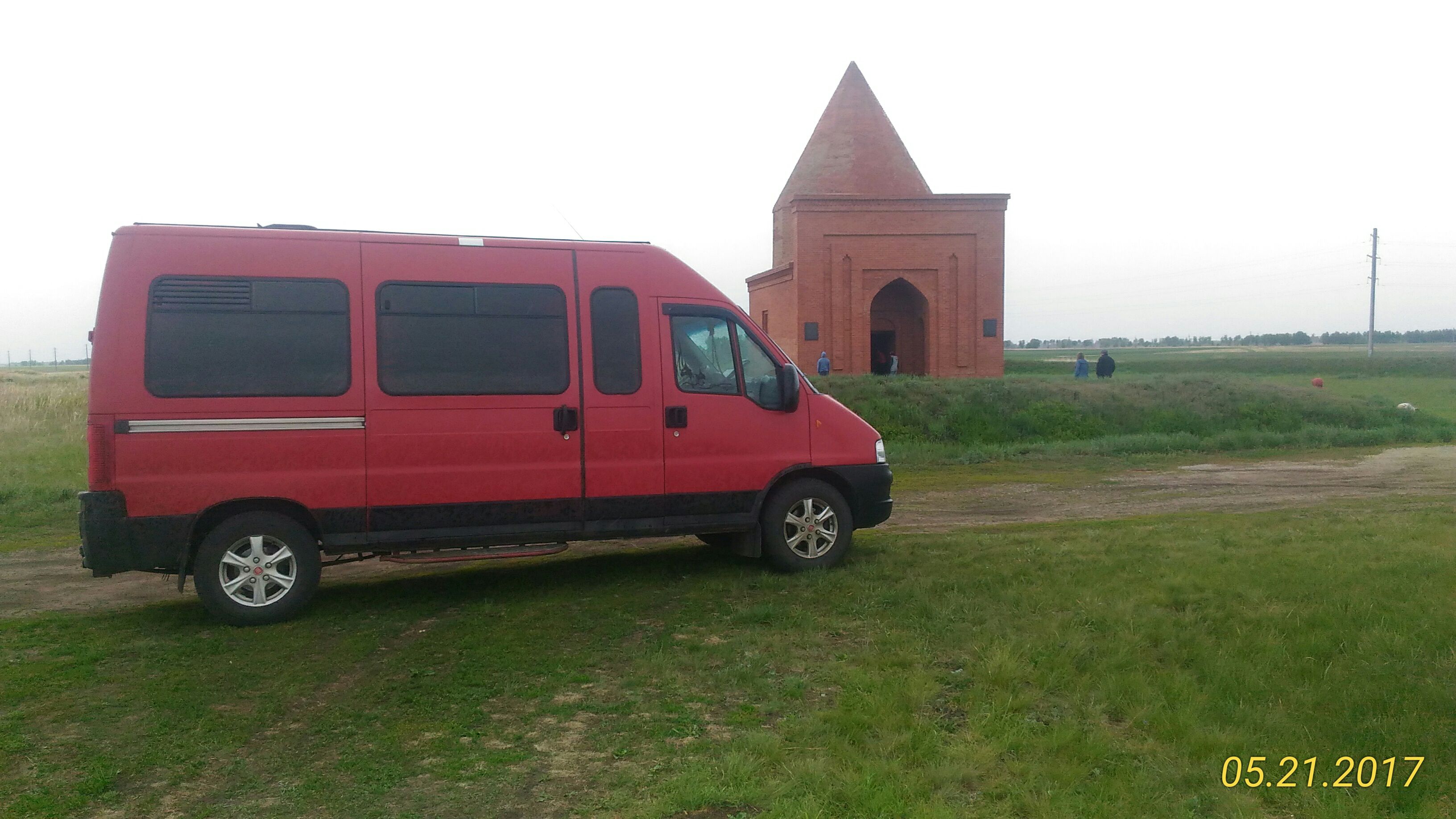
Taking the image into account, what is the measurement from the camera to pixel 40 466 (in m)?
15.6

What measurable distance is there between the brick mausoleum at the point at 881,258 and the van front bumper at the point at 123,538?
845 inches

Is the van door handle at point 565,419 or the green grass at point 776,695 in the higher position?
the van door handle at point 565,419

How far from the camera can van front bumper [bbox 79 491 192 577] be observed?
21.2ft

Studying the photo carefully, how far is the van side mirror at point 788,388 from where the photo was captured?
810 cm

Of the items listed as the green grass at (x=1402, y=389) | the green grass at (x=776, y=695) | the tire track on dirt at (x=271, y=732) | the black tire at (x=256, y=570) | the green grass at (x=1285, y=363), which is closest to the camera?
the tire track on dirt at (x=271, y=732)

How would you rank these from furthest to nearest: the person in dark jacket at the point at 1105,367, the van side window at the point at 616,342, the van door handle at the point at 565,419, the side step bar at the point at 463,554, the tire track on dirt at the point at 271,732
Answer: the person in dark jacket at the point at 1105,367 < the van side window at the point at 616,342 < the van door handle at the point at 565,419 < the side step bar at the point at 463,554 < the tire track on dirt at the point at 271,732

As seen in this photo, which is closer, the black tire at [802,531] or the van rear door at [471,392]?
the van rear door at [471,392]

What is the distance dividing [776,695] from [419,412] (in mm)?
3316

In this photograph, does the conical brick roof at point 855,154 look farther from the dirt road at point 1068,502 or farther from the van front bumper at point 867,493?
the van front bumper at point 867,493

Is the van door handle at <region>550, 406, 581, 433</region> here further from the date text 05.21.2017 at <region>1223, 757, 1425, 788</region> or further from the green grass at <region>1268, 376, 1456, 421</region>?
the green grass at <region>1268, 376, 1456, 421</region>

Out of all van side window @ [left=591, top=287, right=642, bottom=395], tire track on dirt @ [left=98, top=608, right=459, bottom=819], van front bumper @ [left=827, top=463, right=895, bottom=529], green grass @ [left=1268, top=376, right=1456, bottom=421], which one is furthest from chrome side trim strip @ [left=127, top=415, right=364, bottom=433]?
green grass @ [left=1268, top=376, right=1456, bottom=421]

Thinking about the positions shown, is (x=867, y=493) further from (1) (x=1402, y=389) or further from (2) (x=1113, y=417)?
(1) (x=1402, y=389)

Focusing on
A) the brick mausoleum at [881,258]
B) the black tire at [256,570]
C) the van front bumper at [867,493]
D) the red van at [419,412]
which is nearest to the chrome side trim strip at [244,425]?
the red van at [419,412]

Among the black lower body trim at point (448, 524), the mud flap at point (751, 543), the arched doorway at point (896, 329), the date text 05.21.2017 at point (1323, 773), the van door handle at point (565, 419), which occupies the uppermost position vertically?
the arched doorway at point (896, 329)
